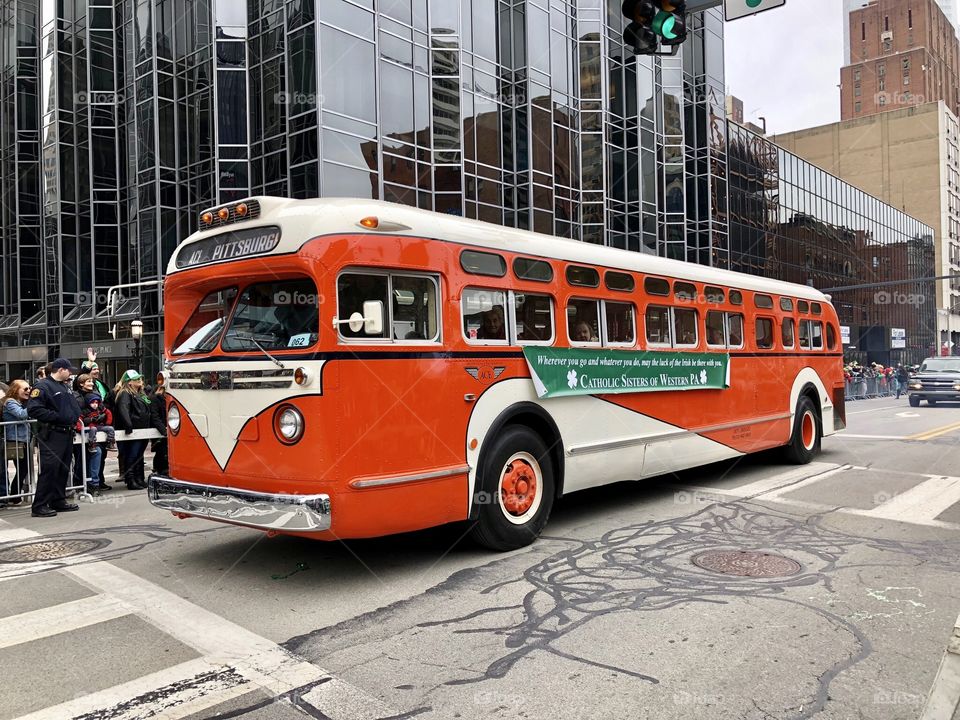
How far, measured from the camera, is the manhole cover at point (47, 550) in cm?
688

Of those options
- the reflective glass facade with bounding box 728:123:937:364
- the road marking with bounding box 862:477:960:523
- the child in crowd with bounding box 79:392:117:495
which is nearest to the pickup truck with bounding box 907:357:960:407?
the reflective glass facade with bounding box 728:123:937:364

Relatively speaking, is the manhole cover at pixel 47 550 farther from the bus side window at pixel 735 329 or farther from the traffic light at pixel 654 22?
the bus side window at pixel 735 329

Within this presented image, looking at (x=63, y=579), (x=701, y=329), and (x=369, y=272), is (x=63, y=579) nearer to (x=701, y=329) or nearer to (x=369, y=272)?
(x=369, y=272)

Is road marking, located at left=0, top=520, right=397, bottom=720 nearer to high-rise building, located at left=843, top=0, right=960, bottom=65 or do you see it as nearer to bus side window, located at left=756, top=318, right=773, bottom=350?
bus side window, located at left=756, top=318, right=773, bottom=350

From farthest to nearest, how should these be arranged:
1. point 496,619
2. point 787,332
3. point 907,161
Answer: point 907,161
point 787,332
point 496,619

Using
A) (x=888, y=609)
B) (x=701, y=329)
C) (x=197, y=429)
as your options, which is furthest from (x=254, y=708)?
(x=701, y=329)

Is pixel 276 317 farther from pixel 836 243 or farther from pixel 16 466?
pixel 836 243

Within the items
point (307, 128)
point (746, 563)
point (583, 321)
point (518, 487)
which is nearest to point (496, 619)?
point (518, 487)

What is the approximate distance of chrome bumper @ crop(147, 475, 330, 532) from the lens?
210 inches

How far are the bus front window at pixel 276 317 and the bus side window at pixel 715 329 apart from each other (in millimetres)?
5942

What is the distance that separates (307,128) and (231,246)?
49.8 ft

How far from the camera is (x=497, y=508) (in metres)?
6.54

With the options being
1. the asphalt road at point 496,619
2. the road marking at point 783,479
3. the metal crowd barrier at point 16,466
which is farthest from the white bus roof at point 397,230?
the metal crowd barrier at point 16,466

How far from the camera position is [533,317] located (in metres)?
7.06
